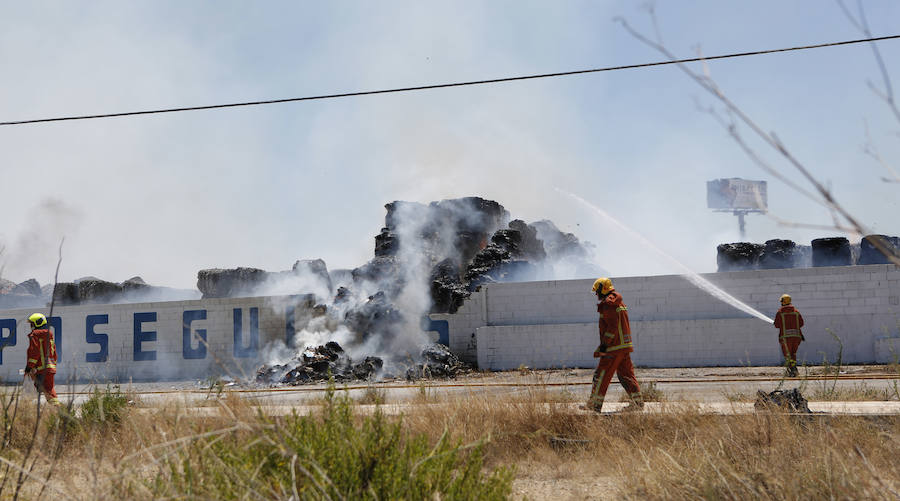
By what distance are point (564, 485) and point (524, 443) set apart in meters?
1.20

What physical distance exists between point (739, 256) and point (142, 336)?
24.7m

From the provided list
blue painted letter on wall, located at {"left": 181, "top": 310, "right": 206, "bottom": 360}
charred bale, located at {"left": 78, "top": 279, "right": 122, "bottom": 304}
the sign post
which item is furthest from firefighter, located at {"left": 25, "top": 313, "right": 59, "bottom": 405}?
the sign post

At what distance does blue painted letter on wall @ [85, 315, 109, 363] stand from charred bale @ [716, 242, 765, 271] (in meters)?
25.5

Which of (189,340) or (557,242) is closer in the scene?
(189,340)

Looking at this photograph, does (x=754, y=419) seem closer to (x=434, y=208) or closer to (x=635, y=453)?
(x=635, y=453)

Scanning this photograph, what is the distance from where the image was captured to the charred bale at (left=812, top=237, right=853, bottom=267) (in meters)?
28.0

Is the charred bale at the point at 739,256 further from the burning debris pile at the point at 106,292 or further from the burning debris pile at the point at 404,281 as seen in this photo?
the burning debris pile at the point at 106,292

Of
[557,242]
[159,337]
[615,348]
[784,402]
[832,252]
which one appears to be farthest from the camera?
[557,242]

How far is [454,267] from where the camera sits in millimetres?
29828

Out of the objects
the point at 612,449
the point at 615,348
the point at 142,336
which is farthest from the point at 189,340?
the point at 612,449

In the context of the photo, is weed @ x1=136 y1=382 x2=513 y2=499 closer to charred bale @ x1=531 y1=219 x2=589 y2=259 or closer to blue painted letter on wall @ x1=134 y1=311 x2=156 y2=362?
blue painted letter on wall @ x1=134 y1=311 x2=156 y2=362

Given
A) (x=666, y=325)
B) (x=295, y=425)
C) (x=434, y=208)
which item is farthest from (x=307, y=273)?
(x=295, y=425)

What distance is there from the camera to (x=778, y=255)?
31.0 meters

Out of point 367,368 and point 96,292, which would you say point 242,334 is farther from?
point 96,292
